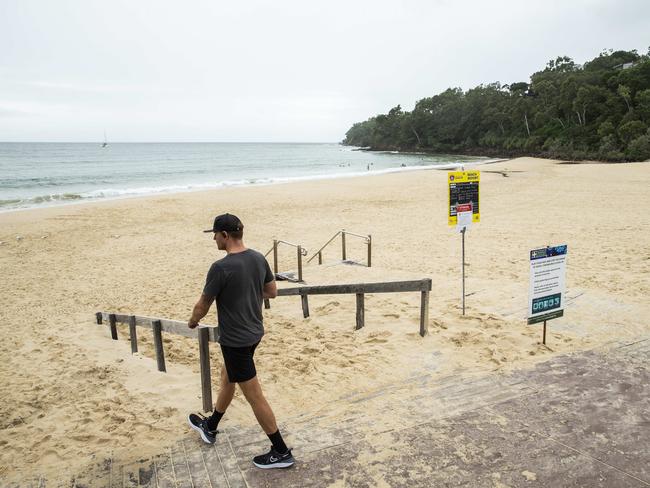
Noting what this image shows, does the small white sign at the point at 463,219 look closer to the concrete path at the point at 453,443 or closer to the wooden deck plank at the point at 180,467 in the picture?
the concrete path at the point at 453,443

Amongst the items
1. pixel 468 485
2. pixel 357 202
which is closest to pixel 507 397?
pixel 468 485

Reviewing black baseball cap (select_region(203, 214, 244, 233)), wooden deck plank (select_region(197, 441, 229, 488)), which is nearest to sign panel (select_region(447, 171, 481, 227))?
black baseball cap (select_region(203, 214, 244, 233))

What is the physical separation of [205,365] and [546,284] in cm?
414

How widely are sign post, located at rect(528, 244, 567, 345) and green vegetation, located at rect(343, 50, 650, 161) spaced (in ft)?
161

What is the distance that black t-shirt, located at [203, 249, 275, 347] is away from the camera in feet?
10.3

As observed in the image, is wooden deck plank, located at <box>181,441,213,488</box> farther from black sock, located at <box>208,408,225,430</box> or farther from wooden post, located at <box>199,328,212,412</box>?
wooden post, located at <box>199,328,212,412</box>

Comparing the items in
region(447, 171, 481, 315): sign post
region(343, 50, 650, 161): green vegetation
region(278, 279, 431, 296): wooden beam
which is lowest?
region(278, 279, 431, 296): wooden beam

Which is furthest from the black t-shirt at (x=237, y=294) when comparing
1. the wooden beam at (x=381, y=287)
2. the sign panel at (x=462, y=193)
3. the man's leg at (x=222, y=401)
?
the sign panel at (x=462, y=193)

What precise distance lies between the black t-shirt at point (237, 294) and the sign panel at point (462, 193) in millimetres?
4076

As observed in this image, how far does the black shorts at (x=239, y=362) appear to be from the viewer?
3.28m

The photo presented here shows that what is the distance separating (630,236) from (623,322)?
732cm

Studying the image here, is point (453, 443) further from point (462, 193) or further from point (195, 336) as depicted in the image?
point (462, 193)

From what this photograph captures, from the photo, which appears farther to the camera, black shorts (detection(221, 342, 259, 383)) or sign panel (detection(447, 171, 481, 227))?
sign panel (detection(447, 171, 481, 227))

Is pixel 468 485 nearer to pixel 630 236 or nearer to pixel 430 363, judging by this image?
pixel 430 363
